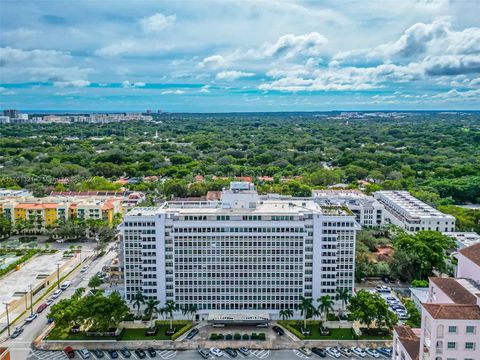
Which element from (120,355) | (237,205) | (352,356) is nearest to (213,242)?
(237,205)

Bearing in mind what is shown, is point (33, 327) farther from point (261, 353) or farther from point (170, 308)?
point (261, 353)

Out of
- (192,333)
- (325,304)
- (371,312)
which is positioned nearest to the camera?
(371,312)

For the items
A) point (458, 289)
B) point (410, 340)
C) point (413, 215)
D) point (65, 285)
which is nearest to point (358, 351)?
point (410, 340)

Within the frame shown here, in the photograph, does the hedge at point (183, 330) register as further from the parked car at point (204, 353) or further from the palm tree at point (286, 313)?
the palm tree at point (286, 313)

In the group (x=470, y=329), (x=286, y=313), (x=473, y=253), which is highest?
(x=473, y=253)

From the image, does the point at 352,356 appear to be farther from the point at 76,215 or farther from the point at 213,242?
the point at 76,215
